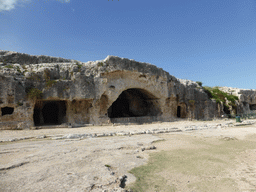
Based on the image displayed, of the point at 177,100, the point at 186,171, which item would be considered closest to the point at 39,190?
the point at 186,171

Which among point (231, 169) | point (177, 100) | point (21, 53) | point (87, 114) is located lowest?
point (231, 169)

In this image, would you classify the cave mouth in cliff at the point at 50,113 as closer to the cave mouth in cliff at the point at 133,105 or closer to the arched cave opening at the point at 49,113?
the arched cave opening at the point at 49,113

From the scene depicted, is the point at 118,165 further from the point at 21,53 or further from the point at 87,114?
the point at 21,53

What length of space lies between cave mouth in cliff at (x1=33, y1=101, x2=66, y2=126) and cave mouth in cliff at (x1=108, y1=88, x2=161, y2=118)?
254 inches

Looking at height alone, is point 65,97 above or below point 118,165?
above

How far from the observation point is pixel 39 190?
2.79m

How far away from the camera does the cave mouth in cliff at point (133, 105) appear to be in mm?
22125

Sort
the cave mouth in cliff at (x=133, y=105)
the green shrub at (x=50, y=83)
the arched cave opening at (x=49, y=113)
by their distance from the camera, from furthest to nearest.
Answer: the cave mouth in cliff at (x=133, y=105) < the arched cave opening at (x=49, y=113) < the green shrub at (x=50, y=83)

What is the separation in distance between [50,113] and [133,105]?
34.9 feet

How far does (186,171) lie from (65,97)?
40.4ft

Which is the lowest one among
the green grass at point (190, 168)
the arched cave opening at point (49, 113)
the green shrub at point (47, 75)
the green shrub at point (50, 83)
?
the green grass at point (190, 168)

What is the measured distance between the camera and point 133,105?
2406 cm

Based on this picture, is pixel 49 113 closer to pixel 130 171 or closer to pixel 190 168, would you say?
pixel 130 171

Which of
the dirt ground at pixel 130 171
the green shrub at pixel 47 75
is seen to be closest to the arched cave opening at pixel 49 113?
the green shrub at pixel 47 75
